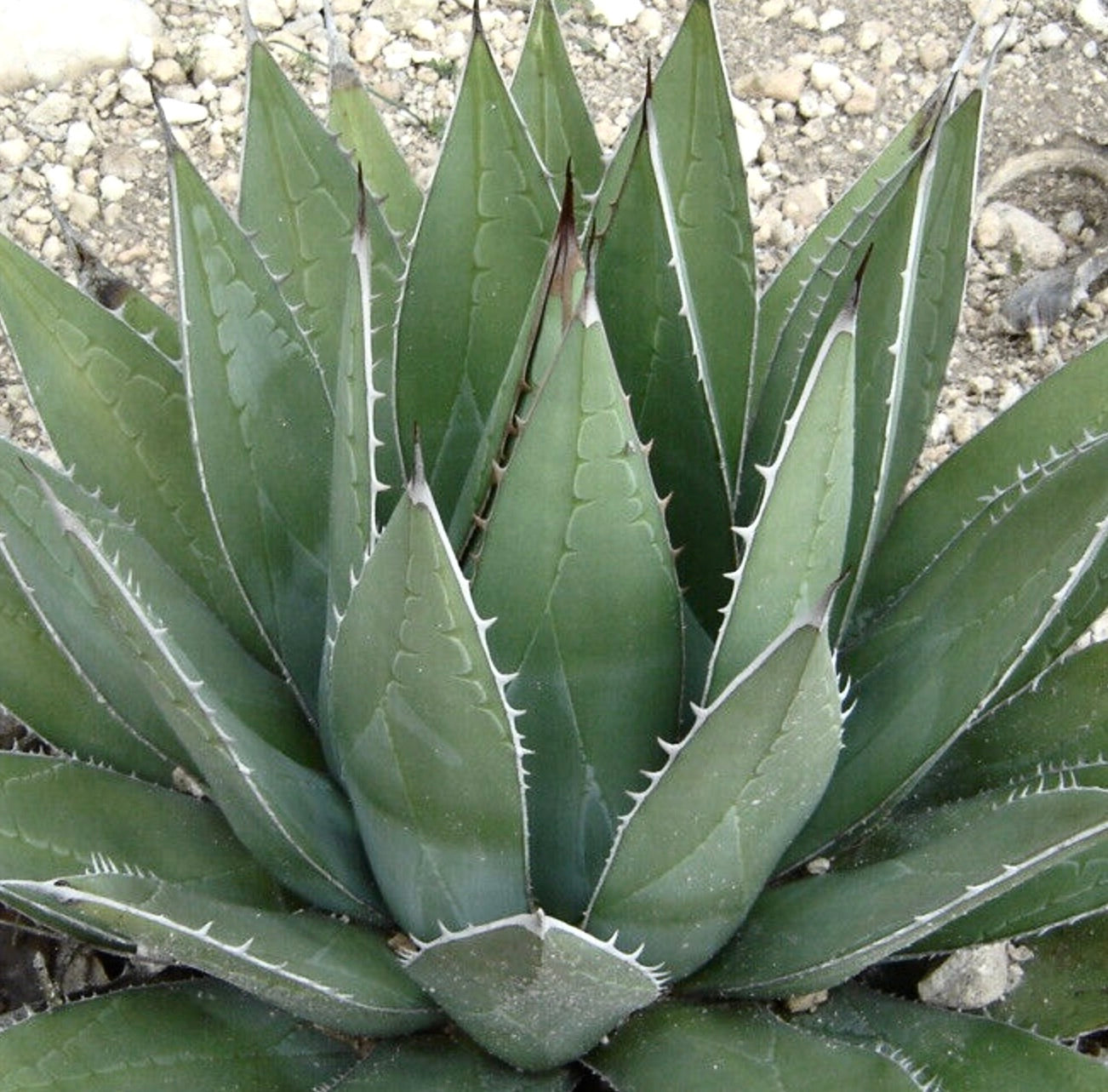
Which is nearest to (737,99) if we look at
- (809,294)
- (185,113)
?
(185,113)

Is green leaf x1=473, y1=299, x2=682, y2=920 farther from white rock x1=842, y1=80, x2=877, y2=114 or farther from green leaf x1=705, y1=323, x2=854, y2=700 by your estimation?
white rock x1=842, y1=80, x2=877, y2=114

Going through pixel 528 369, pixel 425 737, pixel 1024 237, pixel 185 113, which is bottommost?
pixel 425 737

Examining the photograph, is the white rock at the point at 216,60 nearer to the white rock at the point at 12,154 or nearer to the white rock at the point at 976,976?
the white rock at the point at 12,154

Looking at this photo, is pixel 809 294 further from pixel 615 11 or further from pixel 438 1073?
pixel 615 11

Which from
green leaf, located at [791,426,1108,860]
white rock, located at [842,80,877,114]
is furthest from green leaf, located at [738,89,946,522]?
white rock, located at [842,80,877,114]

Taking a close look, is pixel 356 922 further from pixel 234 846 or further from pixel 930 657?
pixel 930 657

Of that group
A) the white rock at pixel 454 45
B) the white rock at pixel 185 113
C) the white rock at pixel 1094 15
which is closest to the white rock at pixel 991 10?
the white rock at pixel 1094 15

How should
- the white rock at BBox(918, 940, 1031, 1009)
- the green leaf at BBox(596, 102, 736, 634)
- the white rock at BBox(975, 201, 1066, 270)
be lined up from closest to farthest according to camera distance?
the green leaf at BBox(596, 102, 736, 634), the white rock at BBox(918, 940, 1031, 1009), the white rock at BBox(975, 201, 1066, 270)

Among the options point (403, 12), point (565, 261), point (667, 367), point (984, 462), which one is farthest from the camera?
point (403, 12)
